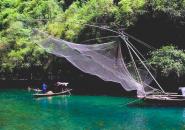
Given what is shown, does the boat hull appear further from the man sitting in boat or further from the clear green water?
the man sitting in boat

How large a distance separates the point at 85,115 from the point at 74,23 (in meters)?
10.8

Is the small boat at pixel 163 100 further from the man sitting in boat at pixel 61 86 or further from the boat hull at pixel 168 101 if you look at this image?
the man sitting in boat at pixel 61 86

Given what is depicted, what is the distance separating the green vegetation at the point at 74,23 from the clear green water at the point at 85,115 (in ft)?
12.2

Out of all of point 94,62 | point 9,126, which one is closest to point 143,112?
Answer: point 94,62

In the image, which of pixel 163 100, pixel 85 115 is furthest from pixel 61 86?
pixel 163 100

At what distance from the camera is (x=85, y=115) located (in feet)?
64.1

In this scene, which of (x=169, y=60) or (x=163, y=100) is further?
(x=169, y=60)

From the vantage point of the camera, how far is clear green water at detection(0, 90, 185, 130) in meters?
16.9

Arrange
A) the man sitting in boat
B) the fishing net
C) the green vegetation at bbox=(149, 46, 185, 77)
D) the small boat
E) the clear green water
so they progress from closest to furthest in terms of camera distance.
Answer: the clear green water
the fishing net
the small boat
the green vegetation at bbox=(149, 46, 185, 77)
the man sitting in boat

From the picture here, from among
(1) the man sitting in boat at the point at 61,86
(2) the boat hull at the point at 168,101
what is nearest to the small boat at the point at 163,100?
(2) the boat hull at the point at 168,101

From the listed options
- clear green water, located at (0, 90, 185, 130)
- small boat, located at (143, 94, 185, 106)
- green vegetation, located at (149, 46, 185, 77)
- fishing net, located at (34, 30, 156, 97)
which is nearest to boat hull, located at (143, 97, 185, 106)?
small boat, located at (143, 94, 185, 106)

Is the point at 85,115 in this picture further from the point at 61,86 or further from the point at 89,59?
the point at 61,86

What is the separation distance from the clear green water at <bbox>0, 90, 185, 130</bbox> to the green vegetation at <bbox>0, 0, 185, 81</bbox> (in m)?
3.73

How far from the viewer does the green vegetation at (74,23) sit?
81.8 ft
